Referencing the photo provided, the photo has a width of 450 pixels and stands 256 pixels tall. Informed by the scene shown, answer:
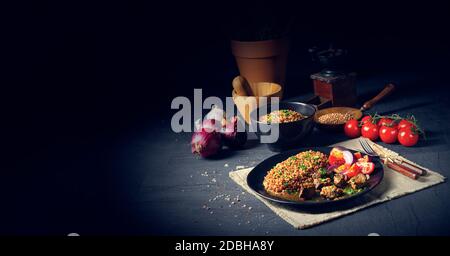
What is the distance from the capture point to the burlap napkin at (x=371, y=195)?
170 cm

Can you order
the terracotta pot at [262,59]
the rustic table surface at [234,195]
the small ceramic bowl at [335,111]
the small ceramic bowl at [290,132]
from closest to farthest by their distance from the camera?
the rustic table surface at [234,195] < the small ceramic bowl at [290,132] < the small ceramic bowl at [335,111] < the terracotta pot at [262,59]

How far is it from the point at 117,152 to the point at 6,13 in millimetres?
1092

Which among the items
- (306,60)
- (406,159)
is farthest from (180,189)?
(306,60)

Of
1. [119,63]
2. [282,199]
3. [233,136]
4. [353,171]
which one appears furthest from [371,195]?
[119,63]

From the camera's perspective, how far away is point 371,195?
5.93 ft

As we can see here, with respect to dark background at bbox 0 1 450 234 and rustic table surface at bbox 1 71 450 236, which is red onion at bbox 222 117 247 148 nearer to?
rustic table surface at bbox 1 71 450 236

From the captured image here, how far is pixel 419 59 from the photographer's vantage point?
3.33 m

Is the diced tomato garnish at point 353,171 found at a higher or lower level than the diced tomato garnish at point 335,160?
lower

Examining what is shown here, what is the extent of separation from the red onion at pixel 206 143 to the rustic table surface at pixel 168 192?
41mm

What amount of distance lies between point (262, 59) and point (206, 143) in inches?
30.6

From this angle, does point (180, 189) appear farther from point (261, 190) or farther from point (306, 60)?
point (306, 60)

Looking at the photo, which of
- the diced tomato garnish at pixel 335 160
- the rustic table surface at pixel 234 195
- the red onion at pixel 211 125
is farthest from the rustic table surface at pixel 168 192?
the diced tomato garnish at pixel 335 160

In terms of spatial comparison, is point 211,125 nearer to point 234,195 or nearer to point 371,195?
point 234,195

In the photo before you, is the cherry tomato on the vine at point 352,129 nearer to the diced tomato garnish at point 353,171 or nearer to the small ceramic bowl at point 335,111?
the small ceramic bowl at point 335,111
